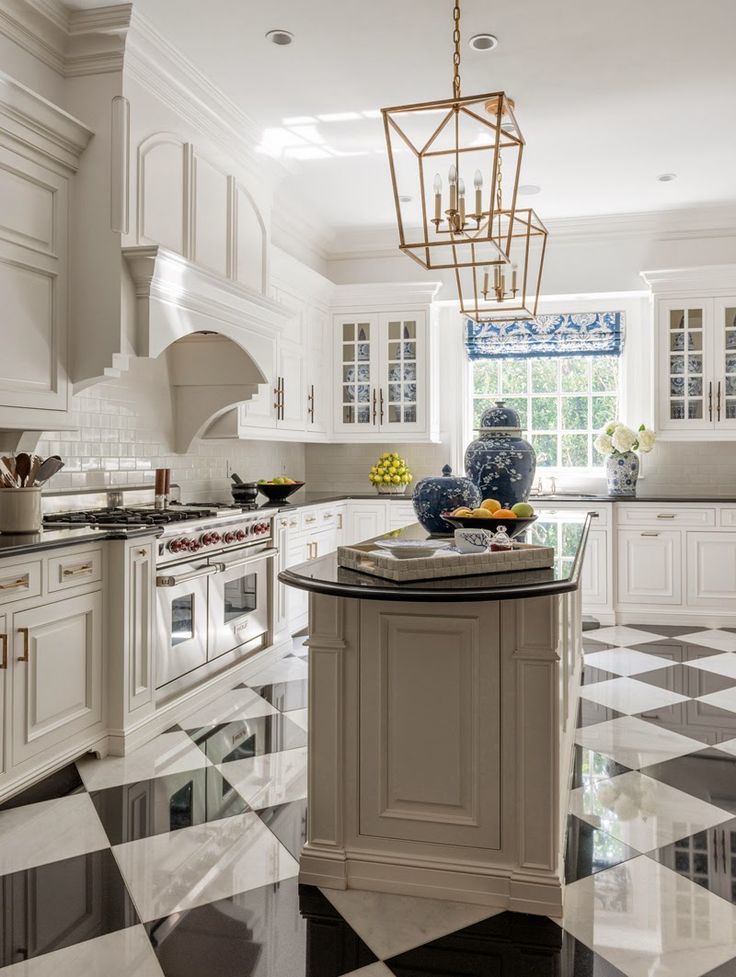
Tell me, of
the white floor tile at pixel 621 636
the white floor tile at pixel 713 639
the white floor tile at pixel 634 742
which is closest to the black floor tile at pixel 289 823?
the white floor tile at pixel 634 742

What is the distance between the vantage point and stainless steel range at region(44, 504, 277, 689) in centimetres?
356

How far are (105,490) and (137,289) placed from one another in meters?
1.05

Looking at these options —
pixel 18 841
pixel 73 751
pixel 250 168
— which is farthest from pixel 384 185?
pixel 18 841

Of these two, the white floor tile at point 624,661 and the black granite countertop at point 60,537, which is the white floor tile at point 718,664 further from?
the black granite countertop at point 60,537

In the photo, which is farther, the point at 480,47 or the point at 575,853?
the point at 480,47

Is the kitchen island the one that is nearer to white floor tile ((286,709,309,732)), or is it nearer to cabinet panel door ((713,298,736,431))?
white floor tile ((286,709,309,732))

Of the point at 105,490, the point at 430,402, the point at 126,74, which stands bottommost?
the point at 105,490

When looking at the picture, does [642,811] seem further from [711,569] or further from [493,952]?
[711,569]

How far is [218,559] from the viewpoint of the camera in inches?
160

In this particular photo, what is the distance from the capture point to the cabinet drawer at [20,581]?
268cm

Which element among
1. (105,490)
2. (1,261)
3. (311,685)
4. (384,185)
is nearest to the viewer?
(311,685)

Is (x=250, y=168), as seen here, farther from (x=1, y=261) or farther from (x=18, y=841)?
(x=18, y=841)

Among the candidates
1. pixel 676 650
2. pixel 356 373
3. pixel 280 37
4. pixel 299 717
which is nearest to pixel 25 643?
pixel 299 717

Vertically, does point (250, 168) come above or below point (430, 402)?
above
